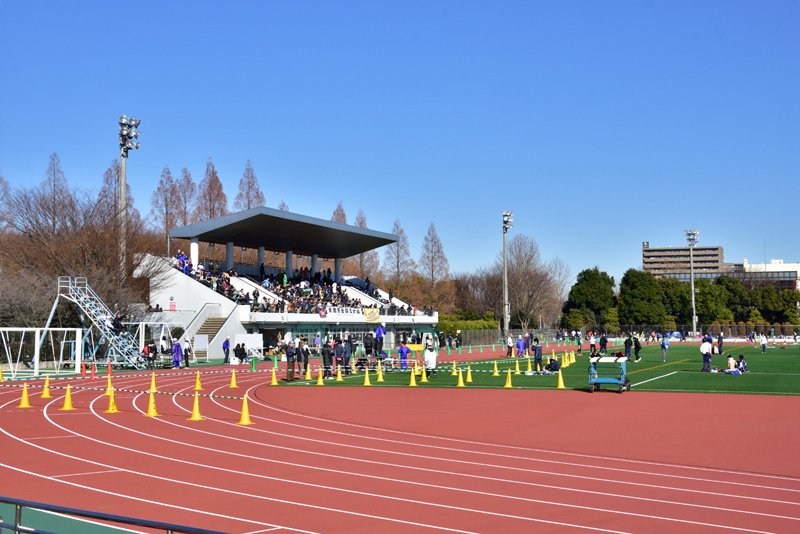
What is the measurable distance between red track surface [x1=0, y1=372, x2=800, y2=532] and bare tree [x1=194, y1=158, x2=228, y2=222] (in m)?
60.8

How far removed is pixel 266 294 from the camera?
6234cm

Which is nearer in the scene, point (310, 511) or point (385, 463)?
point (310, 511)

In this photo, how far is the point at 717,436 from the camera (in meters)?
17.6

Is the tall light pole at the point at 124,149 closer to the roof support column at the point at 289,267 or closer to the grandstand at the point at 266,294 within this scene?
the grandstand at the point at 266,294

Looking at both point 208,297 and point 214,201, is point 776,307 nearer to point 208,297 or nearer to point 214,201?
point 214,201

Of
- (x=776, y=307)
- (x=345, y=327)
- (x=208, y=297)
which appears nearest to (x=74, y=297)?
(x=208, y=297)

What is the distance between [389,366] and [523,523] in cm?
3118

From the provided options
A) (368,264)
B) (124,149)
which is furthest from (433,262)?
(124,149)

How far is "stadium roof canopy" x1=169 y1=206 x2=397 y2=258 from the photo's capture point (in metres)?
59.5

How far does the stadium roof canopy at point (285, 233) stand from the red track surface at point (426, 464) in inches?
1395

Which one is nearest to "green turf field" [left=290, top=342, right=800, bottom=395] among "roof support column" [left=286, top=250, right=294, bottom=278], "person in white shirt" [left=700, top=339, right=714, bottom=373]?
"person in white shirt" [left=700, top=339, right=714, bottom=373]

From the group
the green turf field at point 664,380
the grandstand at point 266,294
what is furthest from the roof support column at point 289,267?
the green turf field at point 664,380

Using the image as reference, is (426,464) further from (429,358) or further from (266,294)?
(266,294)

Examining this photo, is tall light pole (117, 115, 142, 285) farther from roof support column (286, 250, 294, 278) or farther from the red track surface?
the red track surface
